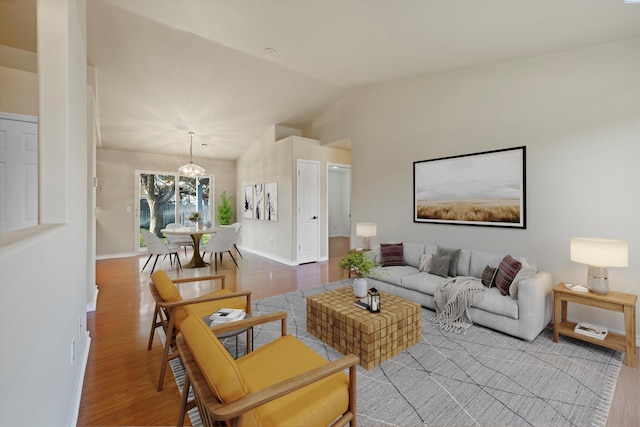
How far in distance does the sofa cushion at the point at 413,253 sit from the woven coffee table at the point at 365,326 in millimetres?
1418

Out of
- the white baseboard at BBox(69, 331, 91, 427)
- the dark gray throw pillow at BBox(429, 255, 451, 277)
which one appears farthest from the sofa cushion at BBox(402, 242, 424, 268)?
the white baseboard at BBox(69, 331, 91, 427)

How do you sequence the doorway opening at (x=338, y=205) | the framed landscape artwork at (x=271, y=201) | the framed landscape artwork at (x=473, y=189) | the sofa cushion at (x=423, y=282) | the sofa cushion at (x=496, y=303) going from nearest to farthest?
1. the sofa cushion at (x=496, y=303)
2. the sofa cushion at (x=423, y=282)
3. the framed landscape artwork at (x=473, y=189)
4. the framed landscape artwork at (x=271, y=201)
5. the doorway opening at (x=338, y=205)

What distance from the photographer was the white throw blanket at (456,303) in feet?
9.82

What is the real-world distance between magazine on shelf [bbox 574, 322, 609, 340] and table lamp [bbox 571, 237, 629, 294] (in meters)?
0.37

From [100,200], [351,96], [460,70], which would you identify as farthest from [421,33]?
[100,200]

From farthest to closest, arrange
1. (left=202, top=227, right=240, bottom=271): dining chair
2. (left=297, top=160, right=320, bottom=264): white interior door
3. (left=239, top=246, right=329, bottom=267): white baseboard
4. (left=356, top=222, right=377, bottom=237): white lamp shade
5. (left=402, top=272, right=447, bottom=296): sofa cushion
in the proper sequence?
(left=297, top=160, right=320, bottom=264): white interior door < (left=239, top=246, right=329, bottom=267): white baseboard < (left=202, top=227, right=240, bottom=271): dining chair < (left=356, top=222, right=377, bottom=237): white lamp shade < (left=402, top=272, right=447, bottom=296): sofa cushion

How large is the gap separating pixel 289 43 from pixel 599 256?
3.97 meters

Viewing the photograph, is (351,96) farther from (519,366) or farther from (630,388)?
(630,388)

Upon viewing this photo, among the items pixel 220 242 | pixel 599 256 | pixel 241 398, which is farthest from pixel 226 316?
pixel 220 242

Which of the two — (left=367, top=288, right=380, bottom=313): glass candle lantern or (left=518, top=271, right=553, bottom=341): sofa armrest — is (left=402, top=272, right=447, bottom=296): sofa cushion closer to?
(left=518, top=271, right=553, bottom=341): sofa armrest

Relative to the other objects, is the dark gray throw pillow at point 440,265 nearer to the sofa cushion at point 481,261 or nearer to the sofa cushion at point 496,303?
→ the sofa cushion at point 481,261

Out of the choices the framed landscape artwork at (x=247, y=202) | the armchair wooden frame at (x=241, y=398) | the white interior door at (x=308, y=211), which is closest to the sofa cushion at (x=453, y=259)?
the armchair wooden frame at (x=241, y=398)

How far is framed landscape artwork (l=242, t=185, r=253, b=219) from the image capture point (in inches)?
302

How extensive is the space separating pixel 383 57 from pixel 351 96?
1.88 meters
